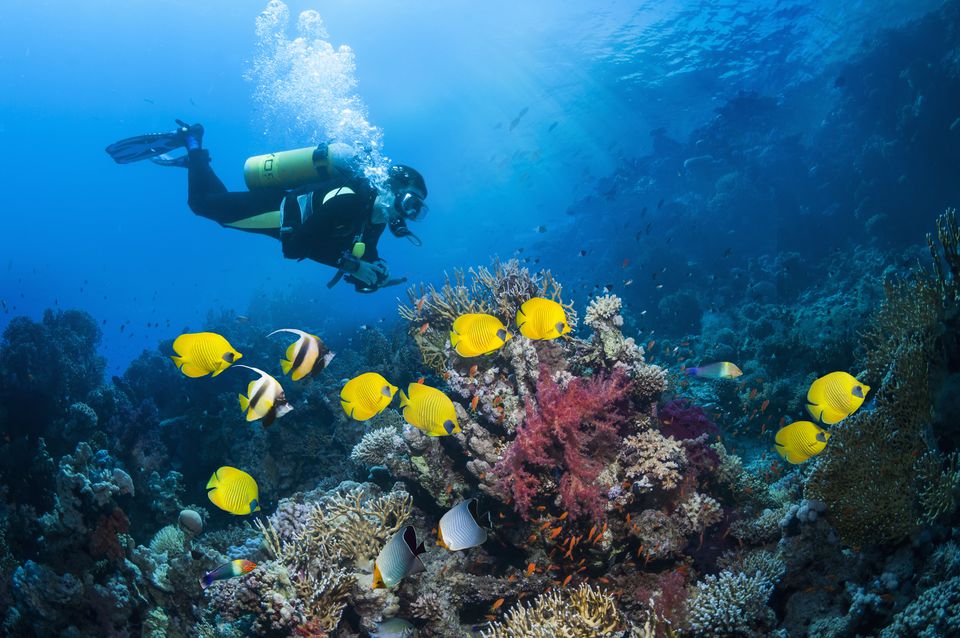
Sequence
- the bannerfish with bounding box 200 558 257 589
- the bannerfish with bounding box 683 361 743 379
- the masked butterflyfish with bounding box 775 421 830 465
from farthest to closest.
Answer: the bannerfish with bounding box 683 361 743 379 → the masked butterflyfish with bounding box 775 421 830 465 → the bannerfish with bounding box 200 558 257 589

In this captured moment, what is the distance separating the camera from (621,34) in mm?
30281

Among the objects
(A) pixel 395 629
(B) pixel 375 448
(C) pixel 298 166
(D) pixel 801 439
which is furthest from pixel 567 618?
(C) pixel 298 166

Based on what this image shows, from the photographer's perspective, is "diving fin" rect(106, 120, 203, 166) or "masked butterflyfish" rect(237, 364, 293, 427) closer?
"masked butterflyfish" rect(237, 364, 293, 427)

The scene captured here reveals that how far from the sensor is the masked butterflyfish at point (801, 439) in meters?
3.99

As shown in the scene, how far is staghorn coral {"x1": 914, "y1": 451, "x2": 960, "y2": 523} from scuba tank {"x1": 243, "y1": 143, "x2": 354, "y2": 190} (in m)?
7.53

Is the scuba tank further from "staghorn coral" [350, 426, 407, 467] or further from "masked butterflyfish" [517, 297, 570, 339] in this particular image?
"masked butterflyfish" [517, 297, 570, 339]

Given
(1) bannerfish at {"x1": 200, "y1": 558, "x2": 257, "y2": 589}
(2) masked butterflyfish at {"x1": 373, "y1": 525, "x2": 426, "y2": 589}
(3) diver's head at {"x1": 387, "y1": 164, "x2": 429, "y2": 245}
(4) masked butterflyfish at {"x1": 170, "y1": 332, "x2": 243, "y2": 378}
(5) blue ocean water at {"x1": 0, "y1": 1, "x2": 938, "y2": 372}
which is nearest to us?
(2) masked butterflyfish at {"x1": 373, "y1": 525, "x2": 426, "y2": 589}

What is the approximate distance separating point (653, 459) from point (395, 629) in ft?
8.84

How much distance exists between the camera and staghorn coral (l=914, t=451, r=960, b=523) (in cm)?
287

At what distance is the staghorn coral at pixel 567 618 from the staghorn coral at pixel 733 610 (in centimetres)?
62

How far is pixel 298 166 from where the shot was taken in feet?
24.1

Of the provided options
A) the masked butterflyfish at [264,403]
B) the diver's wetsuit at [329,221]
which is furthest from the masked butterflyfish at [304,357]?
the diver's wetsuit at [329,221]

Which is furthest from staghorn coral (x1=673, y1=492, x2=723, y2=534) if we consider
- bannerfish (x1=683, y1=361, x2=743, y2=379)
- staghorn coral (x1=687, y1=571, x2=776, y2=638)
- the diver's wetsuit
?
the diver's wetsuit

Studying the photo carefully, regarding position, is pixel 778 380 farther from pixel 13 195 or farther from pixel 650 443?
pixel 13 195
